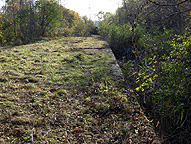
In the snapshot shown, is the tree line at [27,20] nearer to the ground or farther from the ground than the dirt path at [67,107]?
farther from the ground

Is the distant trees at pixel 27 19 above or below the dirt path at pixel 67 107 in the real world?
above

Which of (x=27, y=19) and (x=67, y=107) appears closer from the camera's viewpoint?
(x=67, y=107)

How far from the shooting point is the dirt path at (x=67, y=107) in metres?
1.71

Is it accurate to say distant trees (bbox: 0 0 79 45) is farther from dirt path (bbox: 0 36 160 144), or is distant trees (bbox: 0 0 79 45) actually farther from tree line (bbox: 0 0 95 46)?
dirt path (bbox: 0 36 160 144)

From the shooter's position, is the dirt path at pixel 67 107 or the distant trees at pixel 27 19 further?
the distant trees at pixel 27 19

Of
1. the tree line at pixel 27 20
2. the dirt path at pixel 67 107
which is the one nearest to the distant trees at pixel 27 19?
the tree line at pixel 27 20

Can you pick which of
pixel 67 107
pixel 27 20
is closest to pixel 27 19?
pixel 27 20

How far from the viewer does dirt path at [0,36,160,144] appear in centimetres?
171

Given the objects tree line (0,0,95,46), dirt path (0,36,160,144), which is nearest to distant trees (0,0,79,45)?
tree line (0,0,95,46)

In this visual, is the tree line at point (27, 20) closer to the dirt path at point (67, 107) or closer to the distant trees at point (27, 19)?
the distant trees at point (27, 19)

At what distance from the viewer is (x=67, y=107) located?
2266 mm

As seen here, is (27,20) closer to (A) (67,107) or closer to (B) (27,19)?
(B) (27,19)

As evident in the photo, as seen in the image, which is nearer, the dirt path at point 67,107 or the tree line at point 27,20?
the dirt path at point 67,107

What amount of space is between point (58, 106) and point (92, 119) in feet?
1.90
